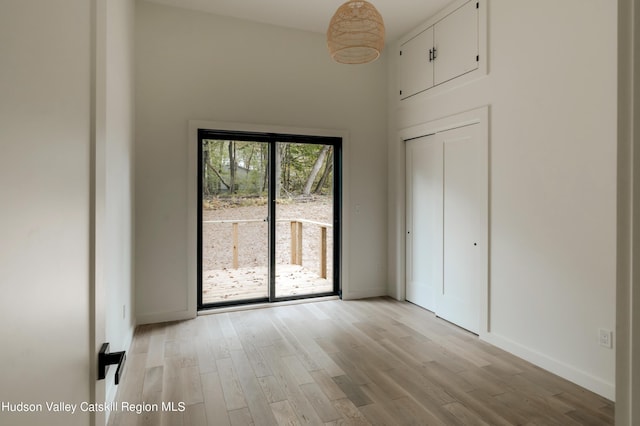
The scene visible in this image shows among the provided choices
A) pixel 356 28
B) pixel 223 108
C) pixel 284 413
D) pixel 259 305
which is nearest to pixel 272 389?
pixel 284 413

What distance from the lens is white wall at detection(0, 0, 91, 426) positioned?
37 cm

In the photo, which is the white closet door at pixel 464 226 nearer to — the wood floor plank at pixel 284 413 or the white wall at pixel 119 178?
the wood floor plank at pixel 284 413

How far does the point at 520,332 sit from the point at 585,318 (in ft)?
1.89

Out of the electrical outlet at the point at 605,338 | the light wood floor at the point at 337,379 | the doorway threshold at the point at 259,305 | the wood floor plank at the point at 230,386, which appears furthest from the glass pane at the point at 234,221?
the electrical outlet at the point at 605,338

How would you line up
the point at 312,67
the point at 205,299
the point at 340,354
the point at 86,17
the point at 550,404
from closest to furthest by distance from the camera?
the point at 86,17, the point at 550,404, the point at 340,354, the point at 205,299, the point at 312,67

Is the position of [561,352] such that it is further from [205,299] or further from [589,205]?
[205,299]

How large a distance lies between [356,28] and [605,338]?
2821 mm

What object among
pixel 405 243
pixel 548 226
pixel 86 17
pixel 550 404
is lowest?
pixel 550 404

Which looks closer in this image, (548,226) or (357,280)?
(548,226)

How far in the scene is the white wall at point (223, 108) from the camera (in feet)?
12.1

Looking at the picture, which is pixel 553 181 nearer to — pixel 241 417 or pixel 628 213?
pixel 628 213

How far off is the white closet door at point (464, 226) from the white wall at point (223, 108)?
3.60 ft

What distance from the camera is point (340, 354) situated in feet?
9.77

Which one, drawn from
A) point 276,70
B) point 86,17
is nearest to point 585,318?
point 86,17
